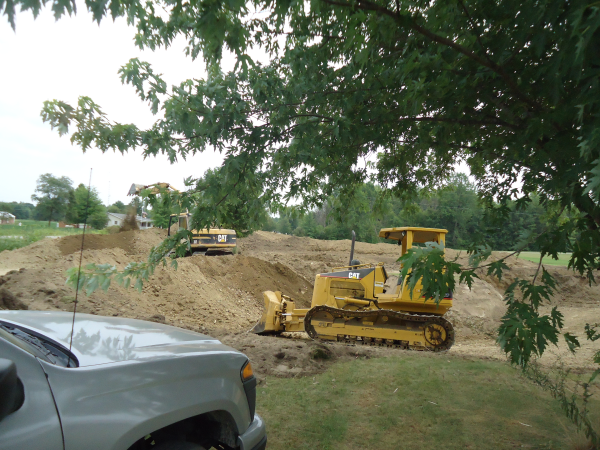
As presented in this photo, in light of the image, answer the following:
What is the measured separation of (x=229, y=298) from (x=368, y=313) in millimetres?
7233

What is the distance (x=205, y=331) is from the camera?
846cm

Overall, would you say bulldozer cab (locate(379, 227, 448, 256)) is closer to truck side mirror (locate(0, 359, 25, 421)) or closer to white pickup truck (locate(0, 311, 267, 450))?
white pickup truck (locate(0, 311, 267, 450))

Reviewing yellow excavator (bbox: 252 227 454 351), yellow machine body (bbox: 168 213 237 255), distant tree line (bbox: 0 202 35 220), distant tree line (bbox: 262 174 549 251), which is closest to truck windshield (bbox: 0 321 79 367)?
distant tree line (bbox: 0 202 35 220)

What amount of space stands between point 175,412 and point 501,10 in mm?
3442

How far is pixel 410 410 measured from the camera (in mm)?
4234

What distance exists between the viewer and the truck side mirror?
1.19 metres

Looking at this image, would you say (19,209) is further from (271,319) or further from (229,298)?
(229,298)

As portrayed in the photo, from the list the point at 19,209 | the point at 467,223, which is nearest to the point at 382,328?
the point at 467,223

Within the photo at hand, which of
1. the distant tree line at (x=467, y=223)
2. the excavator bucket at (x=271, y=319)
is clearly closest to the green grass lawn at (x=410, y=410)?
the distant tree line at (x=467, y=223)

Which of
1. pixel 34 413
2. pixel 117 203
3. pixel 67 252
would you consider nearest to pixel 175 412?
pixel 34 413

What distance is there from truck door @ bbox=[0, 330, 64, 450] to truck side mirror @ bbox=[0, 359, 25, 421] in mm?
34

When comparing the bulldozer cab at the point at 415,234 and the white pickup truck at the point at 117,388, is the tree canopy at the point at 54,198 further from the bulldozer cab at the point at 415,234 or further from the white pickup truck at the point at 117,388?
the bulldozer cab at the point at 415,234

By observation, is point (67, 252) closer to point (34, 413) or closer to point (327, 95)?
point (327, 95)

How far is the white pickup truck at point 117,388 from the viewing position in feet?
4.27
